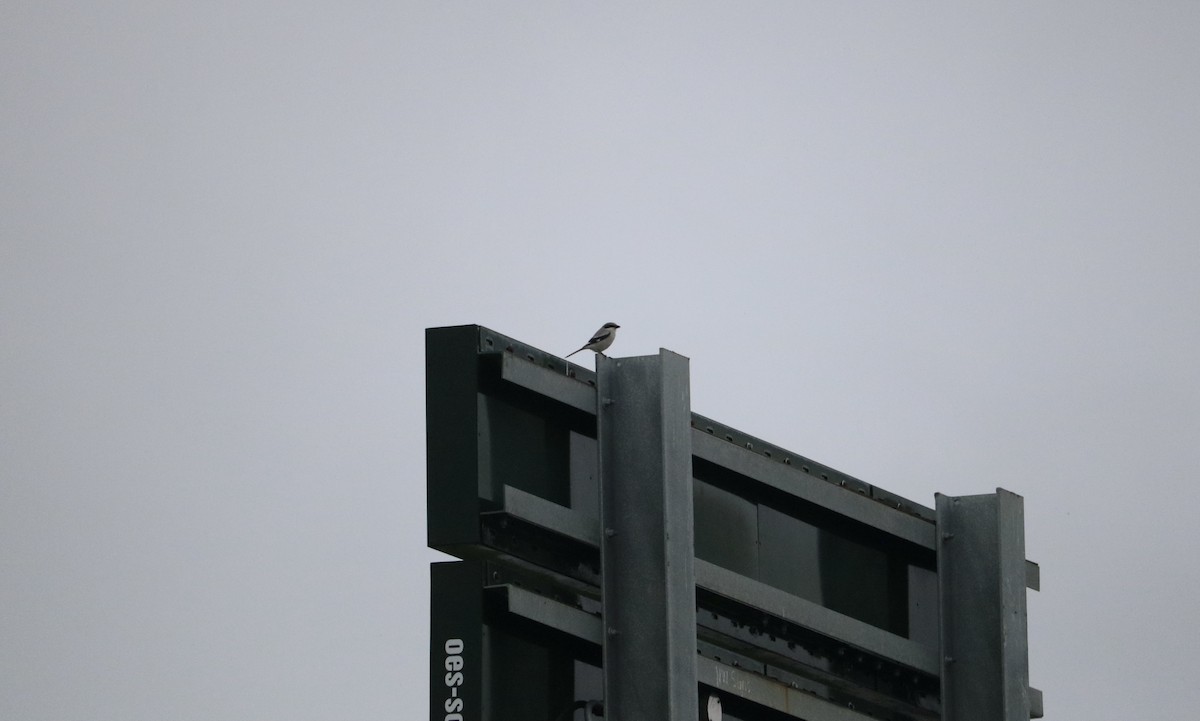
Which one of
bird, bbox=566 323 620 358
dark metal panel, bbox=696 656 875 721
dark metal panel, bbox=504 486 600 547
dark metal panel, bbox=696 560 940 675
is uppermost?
bird, bbox=566 323 620 358

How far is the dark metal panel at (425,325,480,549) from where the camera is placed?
270 inches

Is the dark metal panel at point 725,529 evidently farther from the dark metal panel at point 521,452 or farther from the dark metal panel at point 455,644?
the dark metal panel at point 455,644

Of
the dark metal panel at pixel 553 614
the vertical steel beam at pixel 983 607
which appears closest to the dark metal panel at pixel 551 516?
the dark metal panel at pixel 553 614

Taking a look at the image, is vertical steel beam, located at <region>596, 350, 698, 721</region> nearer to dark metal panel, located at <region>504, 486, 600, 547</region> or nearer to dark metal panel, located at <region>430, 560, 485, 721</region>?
dark metal panel, located at <region>504, 486, 600, 547</region>

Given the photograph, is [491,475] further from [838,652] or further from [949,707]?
[949,707]

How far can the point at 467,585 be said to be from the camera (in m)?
6.91

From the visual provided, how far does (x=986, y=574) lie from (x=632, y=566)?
7.75 ft

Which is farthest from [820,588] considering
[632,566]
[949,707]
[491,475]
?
[491,475]

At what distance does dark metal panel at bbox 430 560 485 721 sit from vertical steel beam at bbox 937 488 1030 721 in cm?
301

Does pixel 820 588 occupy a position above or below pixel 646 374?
below

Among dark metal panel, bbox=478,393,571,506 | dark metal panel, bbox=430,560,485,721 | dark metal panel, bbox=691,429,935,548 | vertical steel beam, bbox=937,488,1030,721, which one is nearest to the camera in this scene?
dark metal panel, bbox=430,560,485,721

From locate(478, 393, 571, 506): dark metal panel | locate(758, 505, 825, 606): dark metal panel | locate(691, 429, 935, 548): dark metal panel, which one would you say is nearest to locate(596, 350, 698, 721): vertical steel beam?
locate(478, 393, 571, 506): dark metal panel

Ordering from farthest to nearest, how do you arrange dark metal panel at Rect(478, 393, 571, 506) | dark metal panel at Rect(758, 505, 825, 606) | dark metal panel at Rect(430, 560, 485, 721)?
dark metal panel at Rect(758, 505, 825, 606) → dark metal panel at Rect(478, 393, 571, 506) → dark metal panel at Rect(430, 560, 485, 721)

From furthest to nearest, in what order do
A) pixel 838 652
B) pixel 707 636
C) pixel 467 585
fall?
pixel 838 652 < pixel 707 636 < pixel 467 585
